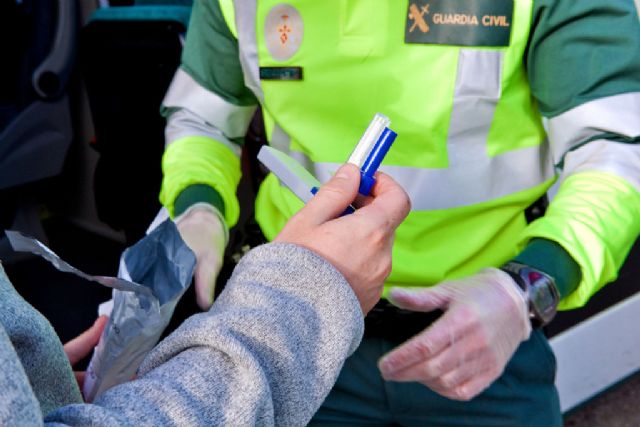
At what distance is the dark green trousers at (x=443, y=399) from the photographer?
1.03 metres

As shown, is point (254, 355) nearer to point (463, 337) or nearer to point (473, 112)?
point (463, 337)

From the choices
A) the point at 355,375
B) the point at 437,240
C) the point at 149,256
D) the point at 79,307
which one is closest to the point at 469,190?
the point at 437,240

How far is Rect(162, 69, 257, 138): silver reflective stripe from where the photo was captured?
49.8 inches

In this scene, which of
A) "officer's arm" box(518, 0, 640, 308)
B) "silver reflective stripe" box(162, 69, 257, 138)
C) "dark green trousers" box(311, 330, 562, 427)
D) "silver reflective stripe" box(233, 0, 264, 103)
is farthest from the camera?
"silver reflective stripe" box(162, 69, 257, 138)

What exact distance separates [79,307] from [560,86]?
223cm

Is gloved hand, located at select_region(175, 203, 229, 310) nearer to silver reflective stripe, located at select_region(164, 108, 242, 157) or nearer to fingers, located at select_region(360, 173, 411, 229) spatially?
silver reflective stripe, located at select_region(164, 108, 242, 157)

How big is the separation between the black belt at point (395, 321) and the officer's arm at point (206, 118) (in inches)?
13.5

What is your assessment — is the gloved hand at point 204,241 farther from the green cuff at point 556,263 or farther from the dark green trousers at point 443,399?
the green cuff at point 556,263

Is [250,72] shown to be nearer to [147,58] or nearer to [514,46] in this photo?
[514,46]

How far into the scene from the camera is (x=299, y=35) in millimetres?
1088

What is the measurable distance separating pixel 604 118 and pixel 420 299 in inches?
13.6

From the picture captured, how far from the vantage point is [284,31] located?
1100 mm

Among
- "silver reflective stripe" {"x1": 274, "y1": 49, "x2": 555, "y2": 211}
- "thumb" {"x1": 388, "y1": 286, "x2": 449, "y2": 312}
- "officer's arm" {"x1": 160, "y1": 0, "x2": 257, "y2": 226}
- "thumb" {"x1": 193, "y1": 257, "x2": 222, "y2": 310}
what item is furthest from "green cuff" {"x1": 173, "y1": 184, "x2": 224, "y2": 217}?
"thumb" {"x1": 388, "y1": 286, "x2": 449, "y2": 312}

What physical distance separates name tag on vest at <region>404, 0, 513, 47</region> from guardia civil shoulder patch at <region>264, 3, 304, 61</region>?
A: 0.17 m
